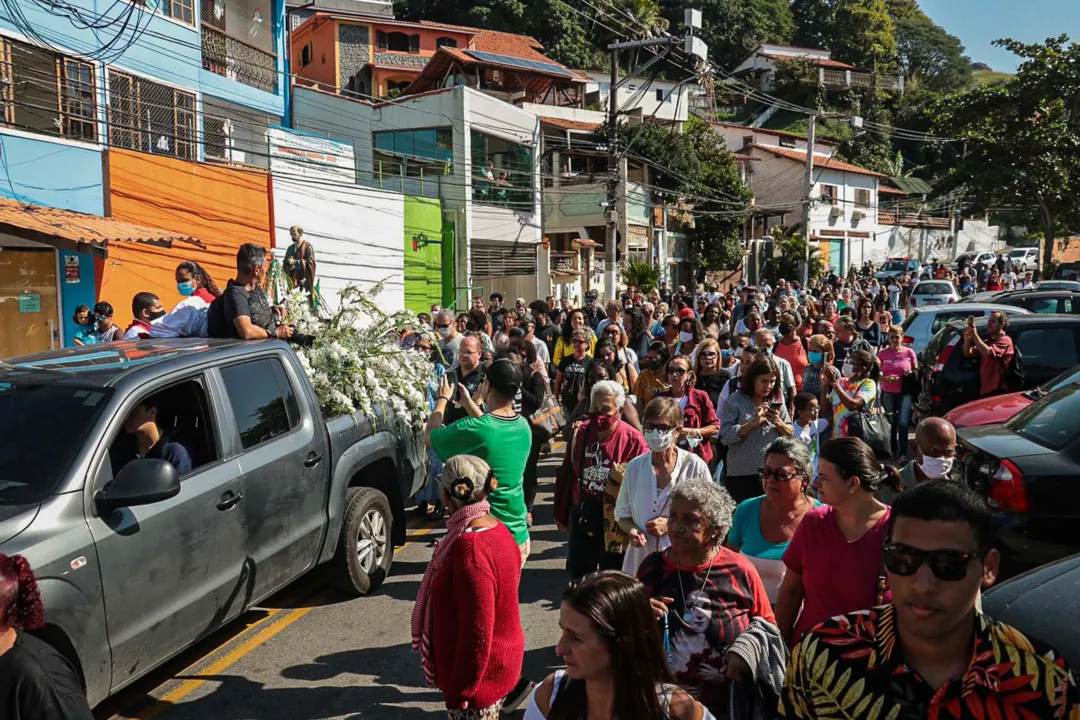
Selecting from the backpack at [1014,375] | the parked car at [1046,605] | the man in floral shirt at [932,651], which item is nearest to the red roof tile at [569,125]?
the backpack at [1014,375]

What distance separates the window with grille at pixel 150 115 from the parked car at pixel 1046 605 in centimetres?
1587

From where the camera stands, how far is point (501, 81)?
42188 mm

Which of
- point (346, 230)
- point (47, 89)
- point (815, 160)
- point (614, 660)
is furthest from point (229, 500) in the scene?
point (815, 160)

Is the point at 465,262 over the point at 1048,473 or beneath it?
over

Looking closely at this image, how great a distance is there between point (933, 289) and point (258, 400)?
2402 cm

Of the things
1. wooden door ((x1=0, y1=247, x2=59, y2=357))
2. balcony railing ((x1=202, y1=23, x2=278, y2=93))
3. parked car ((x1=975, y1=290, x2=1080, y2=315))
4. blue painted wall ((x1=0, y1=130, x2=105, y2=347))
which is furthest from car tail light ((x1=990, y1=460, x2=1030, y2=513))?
balcony railing ((x1=202, y1=23, x2=278, y2=93))

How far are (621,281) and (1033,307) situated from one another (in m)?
20.9

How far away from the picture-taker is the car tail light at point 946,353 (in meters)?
10.3

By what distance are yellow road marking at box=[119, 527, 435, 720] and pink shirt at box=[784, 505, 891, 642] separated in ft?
11.3

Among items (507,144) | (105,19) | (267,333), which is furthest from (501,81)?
(267,333)

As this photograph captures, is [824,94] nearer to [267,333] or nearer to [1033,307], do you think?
[1033,307]

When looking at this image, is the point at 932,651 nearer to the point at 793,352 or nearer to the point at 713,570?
the point at 713,570

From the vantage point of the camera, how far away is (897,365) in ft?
34.8

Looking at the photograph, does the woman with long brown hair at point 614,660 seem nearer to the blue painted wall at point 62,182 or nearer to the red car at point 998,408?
the red car at point 998,408
